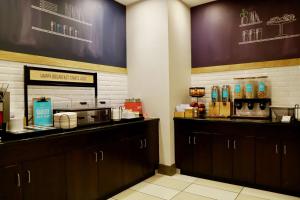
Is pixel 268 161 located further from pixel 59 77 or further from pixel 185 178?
pixel 59 77

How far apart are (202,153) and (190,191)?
0.74 meters

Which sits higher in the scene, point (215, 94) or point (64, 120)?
point (215, 94)

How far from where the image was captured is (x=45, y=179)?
2.50m

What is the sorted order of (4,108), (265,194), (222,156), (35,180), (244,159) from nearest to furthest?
(35,180)
(4,108)
(265,194)
(244,159)
(222,156)

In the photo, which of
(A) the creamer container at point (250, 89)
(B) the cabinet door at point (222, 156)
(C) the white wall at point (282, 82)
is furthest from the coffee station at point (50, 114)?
(C) the white wall at point (282, 82)

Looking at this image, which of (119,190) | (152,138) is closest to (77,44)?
(152,138)

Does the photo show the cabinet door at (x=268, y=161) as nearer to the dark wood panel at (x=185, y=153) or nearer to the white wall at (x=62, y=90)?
the dark wood panel at (x=185, y=153)

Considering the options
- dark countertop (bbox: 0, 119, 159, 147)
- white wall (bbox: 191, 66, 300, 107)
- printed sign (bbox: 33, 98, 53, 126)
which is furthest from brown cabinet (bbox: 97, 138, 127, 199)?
white wall (bbox: 191, 66, 300, 107)

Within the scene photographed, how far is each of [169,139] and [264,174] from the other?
157 centimetres

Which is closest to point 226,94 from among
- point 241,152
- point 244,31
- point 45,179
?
point 241,152

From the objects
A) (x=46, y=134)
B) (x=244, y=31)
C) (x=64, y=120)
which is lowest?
A: (x=46, y=134)

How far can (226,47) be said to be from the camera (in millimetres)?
4422

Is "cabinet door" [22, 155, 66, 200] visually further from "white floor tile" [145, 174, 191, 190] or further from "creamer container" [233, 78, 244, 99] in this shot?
"creamer container" [233, 78, 244, 99]

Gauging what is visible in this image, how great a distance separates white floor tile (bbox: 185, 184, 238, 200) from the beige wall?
0.70 metres
